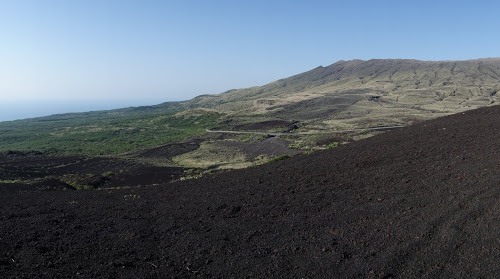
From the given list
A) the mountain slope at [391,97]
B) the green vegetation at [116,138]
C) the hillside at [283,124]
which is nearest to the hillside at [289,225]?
the hillside at [283,124]

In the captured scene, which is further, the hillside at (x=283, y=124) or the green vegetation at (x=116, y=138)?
the green vegetation at (x=116, y=138)

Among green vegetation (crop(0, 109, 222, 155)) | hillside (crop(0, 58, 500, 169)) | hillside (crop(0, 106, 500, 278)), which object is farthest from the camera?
green vegetation (crop(0, 109, 222, 155))

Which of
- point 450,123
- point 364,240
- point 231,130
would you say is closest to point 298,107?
point 231,130

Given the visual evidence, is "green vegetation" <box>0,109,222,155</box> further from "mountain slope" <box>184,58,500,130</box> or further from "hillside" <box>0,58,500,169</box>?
"mountain slope" <box>184,58,500,130</box>

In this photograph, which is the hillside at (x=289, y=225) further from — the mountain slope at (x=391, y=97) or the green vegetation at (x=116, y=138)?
the green vegetation at (x=116, y=138)

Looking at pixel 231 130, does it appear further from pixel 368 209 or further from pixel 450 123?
pixel 368 209

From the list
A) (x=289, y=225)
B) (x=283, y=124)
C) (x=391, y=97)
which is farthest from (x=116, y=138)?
(x=391, y=97)

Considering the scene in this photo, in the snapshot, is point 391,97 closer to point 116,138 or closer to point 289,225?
point 116,138

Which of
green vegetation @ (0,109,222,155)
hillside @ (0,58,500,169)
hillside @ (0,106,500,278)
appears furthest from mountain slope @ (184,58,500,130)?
hillside @ (0,106,500,278)
